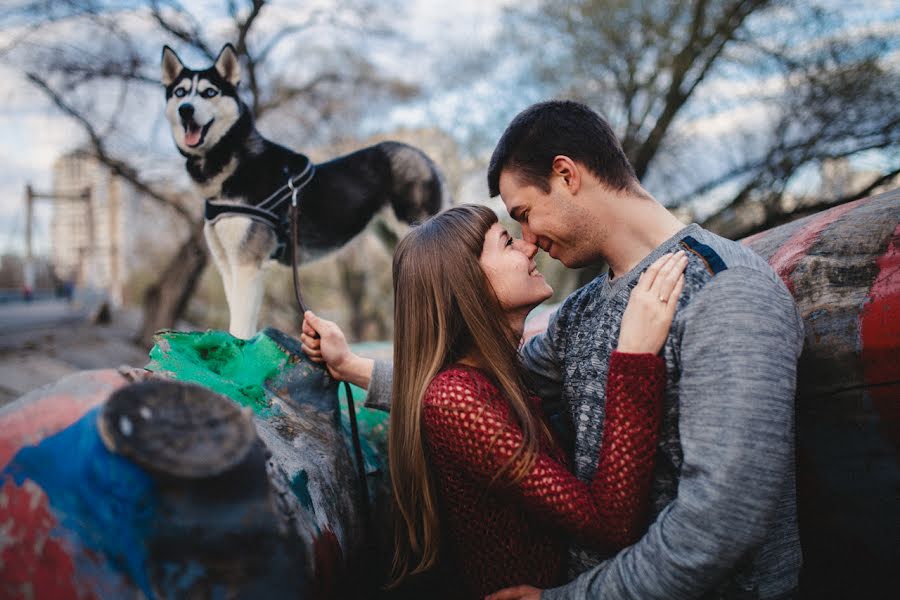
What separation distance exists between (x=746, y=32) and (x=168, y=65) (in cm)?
729

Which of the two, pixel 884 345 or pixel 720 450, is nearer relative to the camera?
pixel 720 450

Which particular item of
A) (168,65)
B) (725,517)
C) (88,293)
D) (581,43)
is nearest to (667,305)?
(725,517)

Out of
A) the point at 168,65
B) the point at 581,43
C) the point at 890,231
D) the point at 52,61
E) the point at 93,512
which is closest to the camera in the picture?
the point at 93,512

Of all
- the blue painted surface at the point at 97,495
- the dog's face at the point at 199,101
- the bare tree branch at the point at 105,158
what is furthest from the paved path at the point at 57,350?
the blue painted surface at the point at 97,495

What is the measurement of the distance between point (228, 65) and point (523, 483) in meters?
2.14

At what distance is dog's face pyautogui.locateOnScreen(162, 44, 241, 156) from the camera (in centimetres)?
231

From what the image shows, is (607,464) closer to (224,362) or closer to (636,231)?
(636,231)

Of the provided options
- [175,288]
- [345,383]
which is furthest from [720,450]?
[175,288]

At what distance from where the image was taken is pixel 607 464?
1406mm

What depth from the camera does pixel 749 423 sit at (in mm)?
1270

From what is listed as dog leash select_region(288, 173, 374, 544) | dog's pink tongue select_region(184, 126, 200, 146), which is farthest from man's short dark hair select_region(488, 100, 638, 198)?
dog's pink tongue select_region(184, 126, 200, 146)

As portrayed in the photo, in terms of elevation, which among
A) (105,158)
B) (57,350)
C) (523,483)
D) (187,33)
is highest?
(187,33)

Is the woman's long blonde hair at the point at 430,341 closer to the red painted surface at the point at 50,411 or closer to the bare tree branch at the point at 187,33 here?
the red painted surface at the point at 50,411

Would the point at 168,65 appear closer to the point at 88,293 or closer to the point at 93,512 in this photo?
the point at 93,512
